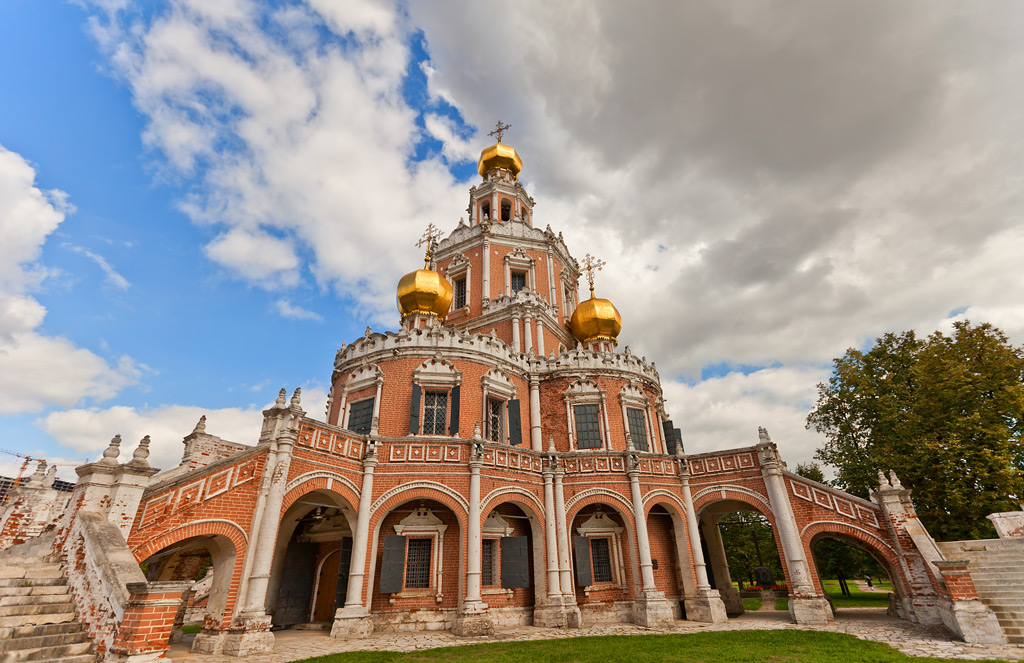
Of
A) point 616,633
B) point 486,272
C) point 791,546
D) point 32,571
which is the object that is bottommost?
point 616,633

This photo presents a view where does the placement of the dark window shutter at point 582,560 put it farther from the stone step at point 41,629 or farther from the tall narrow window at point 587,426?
the stone step at point 41,629

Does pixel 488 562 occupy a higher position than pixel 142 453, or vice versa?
pixel 142 453

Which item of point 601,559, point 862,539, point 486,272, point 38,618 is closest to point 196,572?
point 38,618

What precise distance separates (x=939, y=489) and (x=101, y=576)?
2730cm

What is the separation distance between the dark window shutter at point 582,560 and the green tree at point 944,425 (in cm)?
1414

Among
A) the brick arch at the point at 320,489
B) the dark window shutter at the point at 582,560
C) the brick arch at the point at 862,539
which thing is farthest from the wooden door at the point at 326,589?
the brick arch at the point at 862,539

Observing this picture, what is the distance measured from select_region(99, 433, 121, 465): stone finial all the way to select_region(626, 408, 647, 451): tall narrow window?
18.0 m

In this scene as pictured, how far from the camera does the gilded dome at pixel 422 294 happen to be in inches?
933

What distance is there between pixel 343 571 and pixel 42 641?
31.3 ft

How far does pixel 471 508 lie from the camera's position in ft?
54.3

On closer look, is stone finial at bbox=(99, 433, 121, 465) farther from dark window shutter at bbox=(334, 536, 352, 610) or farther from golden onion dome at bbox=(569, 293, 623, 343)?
golden onion dome at bbox=(569, 293, 623, 343)

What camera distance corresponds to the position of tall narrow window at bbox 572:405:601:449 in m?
21.3

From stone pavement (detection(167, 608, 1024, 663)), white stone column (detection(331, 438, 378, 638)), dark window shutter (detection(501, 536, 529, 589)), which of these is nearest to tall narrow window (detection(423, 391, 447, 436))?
white stone column (detection(331, 438, 378, 638))

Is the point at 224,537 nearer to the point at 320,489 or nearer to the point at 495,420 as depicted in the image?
the point at 320,489
